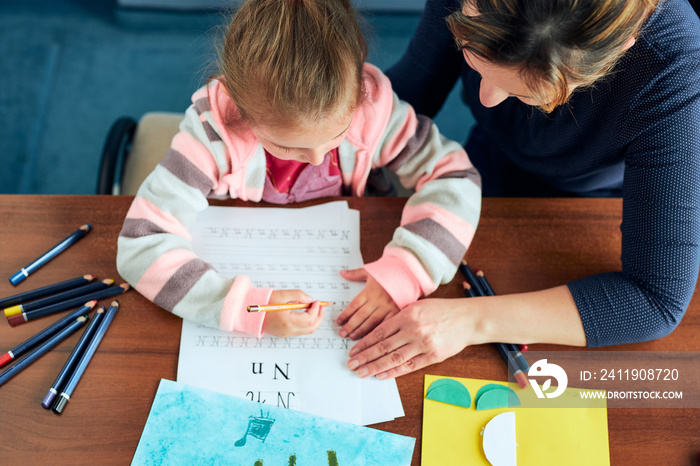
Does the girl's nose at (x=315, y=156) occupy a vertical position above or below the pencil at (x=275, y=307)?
above

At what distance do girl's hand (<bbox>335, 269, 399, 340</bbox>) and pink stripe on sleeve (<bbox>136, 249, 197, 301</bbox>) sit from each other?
0.25 metres

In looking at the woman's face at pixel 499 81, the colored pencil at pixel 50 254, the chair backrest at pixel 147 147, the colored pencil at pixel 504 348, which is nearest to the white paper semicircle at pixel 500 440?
the colored pencil at pixel 504 348

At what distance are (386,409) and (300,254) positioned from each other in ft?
0.86

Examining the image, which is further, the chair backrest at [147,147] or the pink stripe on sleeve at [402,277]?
the chair backrest at [147,147]

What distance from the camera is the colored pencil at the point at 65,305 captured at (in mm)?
807

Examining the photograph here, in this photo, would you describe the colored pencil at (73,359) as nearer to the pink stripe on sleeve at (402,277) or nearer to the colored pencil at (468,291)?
the pink stripe on sleeve at (402,277)

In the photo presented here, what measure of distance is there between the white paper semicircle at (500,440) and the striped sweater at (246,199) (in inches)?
8.0

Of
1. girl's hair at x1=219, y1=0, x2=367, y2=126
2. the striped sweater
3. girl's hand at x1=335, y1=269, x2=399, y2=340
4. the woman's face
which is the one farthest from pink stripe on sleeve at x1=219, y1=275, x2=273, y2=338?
the woman's face

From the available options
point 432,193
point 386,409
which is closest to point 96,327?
point 386,409

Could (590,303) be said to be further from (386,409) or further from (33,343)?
(33,343)

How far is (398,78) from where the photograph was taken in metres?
1.07

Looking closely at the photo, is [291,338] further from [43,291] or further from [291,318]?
[43,291]

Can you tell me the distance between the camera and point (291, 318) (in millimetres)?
813

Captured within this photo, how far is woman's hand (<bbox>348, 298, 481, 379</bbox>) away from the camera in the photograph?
80 cm
